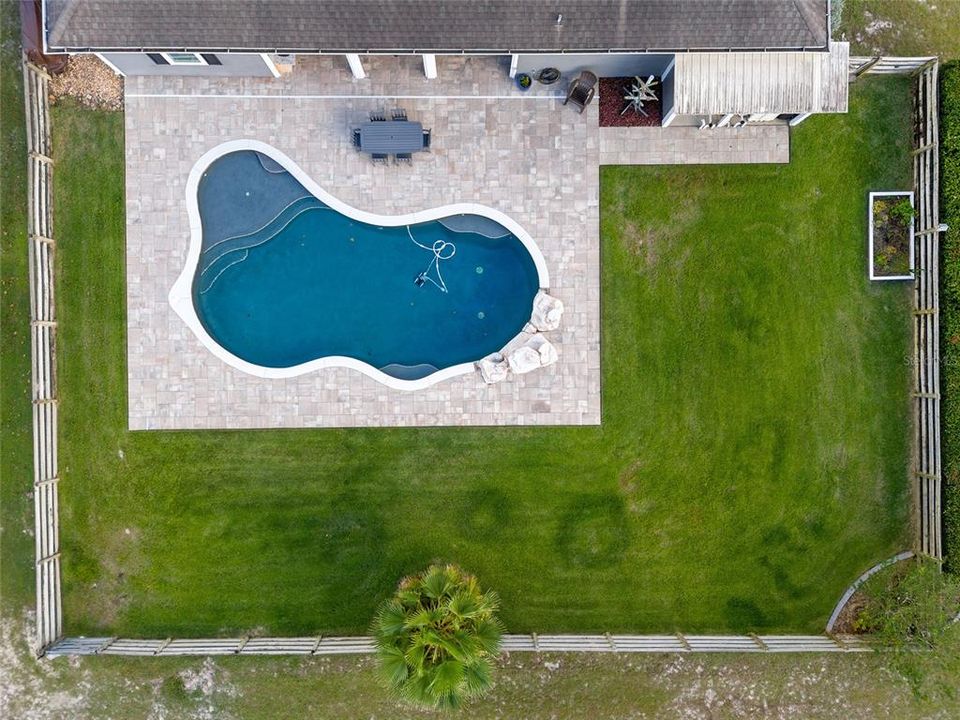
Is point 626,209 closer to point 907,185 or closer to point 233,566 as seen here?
point 907,185

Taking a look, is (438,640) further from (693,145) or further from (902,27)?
(902,27)

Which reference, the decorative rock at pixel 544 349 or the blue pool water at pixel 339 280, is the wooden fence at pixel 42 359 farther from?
the decorative rock at pixel 544 349

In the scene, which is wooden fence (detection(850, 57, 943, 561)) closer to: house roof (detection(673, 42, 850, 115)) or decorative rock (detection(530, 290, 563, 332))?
house roof (detection(673, 42, 850, 115))

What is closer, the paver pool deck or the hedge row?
the hedge row

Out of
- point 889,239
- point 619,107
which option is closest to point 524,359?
point 619,107

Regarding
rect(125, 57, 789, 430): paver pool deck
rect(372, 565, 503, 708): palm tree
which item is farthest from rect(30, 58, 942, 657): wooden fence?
rect(372, 565, 503, 708): palm tree
